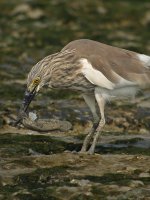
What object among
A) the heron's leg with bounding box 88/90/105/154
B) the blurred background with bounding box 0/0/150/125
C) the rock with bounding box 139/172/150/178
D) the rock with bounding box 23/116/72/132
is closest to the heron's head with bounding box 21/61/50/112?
the heron's leg with bounding box 88/90/105/154

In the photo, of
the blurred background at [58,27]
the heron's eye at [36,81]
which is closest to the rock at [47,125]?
the heron's eye at [36,81]

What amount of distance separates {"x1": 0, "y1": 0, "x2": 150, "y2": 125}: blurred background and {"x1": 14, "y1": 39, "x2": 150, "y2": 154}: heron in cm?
414

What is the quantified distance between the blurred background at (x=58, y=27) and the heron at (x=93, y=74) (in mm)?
4137

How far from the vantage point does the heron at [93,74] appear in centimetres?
935

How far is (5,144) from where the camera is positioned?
32.6ft

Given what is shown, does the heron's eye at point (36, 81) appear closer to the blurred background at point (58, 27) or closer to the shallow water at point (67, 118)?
the shallow water at point (67, 118)

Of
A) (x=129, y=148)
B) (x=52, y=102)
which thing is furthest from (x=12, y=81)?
(x=129, y=148)

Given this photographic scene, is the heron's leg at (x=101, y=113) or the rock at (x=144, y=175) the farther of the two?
the heron's leg at (x=101, y=113)

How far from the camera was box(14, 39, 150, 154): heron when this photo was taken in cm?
935

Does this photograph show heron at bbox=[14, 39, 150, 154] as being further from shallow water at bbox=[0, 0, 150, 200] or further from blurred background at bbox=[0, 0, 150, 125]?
blurred background at bbox=[0, 0, 150, 125]

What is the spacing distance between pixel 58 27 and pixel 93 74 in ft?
28.3

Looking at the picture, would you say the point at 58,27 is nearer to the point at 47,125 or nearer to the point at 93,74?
the point at 47,125

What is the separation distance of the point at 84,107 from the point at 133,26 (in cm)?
650

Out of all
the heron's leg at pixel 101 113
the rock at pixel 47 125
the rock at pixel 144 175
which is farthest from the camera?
the rock at pixel 47 125
